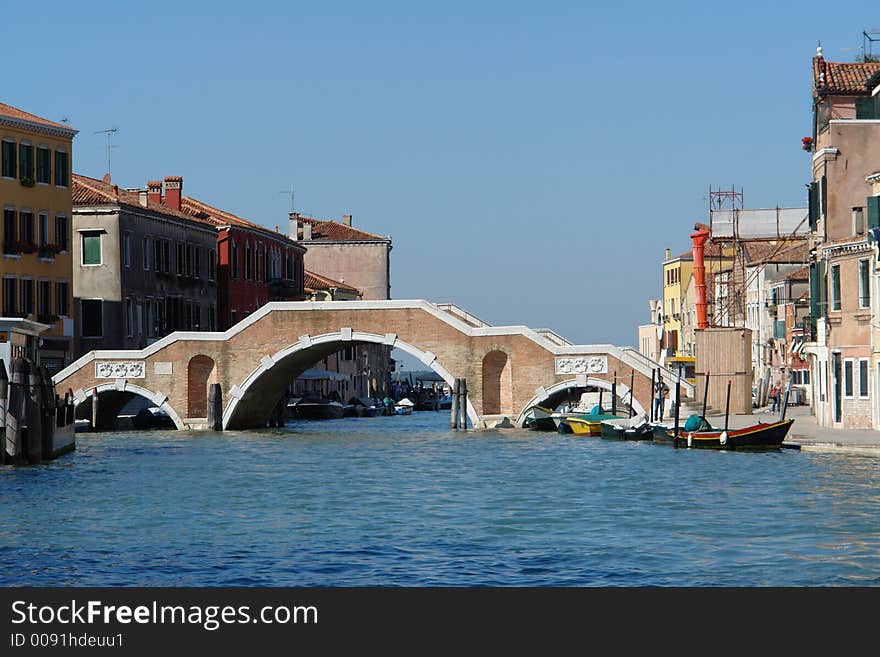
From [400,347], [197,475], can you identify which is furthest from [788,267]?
[197,475]

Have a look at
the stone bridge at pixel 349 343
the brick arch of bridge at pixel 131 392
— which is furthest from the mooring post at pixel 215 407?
the brick arch of bridge at pixel 131 392

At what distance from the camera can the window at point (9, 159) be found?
41.1 meters

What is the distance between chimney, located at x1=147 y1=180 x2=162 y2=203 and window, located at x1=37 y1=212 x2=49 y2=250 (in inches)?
363

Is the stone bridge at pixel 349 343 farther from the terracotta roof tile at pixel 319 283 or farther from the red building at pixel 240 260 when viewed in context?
the terracotta roof tile at pixel 319 283

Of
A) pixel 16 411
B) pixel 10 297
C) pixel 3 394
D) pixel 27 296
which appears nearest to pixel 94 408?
pixel 27 296

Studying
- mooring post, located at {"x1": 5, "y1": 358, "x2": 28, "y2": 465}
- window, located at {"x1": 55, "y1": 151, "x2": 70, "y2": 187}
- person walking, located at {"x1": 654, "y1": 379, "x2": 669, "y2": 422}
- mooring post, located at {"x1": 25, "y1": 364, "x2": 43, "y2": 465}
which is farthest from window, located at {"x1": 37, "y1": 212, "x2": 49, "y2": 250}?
person walking, located at {"x1": 654, "y1": 379, "x2": 669, "y2": 422}

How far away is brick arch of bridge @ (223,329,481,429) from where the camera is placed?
1614 inches

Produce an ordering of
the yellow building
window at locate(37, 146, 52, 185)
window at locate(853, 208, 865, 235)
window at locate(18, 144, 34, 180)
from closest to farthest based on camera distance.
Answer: window at locate(853, 208, 865, 235) < the yellow building < window at locate(18, 144, 34, 180) < window at locate(37, 146, 52, 185)

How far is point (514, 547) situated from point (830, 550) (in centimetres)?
337

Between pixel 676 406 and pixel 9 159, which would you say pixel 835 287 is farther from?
pixel 9 159

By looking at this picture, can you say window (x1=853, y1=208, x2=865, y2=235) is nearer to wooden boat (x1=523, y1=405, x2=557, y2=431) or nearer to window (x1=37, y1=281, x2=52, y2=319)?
wooden boat (x1=523, y1=405, x2=557, y2=431)

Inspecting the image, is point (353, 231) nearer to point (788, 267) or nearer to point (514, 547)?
point (788, 267)

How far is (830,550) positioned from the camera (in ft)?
55.2

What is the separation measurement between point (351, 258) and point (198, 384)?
29.8 m
